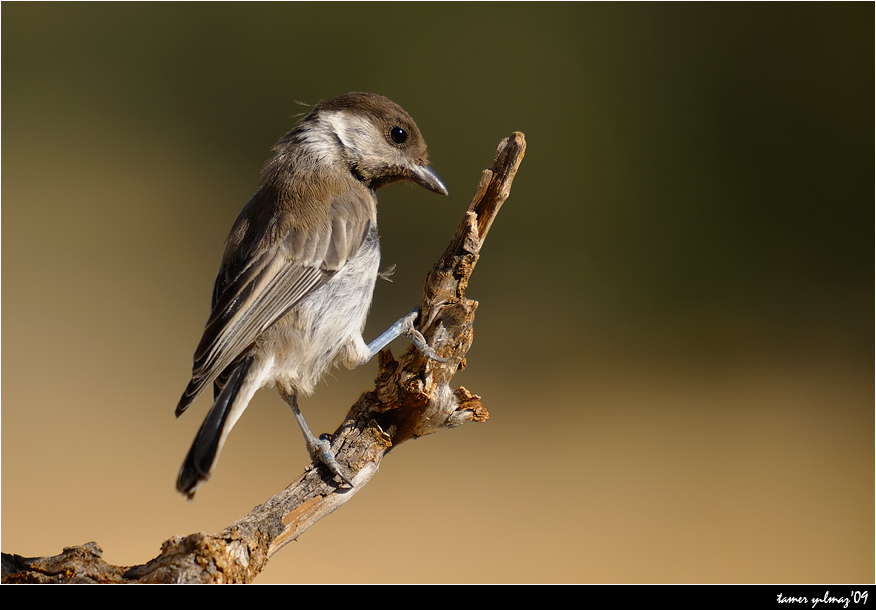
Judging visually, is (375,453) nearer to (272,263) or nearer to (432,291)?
(432,291)

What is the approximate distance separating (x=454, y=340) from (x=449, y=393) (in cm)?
19

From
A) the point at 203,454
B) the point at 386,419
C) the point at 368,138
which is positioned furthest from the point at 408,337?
the point at 368,138

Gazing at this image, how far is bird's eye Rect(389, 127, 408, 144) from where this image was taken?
2957 millimetres

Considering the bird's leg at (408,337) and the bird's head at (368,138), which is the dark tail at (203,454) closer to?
the bird's leg at (408,337)

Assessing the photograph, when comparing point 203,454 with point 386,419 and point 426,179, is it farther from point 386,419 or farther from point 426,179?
point 426,179

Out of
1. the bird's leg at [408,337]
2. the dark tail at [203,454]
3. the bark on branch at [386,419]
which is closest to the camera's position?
the bark on branch at [386,419]

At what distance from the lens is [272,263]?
8.41 feet

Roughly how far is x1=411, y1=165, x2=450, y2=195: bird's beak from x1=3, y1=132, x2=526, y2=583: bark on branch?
62cm

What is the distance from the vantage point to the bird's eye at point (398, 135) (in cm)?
296

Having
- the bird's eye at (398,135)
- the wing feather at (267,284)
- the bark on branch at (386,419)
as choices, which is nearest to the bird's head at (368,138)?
the bird's eye at (398,135)

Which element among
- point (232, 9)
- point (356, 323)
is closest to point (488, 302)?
point (232, 9)

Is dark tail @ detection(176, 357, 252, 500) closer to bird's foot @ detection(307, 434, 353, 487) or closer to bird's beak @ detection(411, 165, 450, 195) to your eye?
bird's foot @ detection(307, 434, 353, 487)

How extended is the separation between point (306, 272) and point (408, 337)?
436mm

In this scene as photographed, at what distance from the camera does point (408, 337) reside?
2.46m
